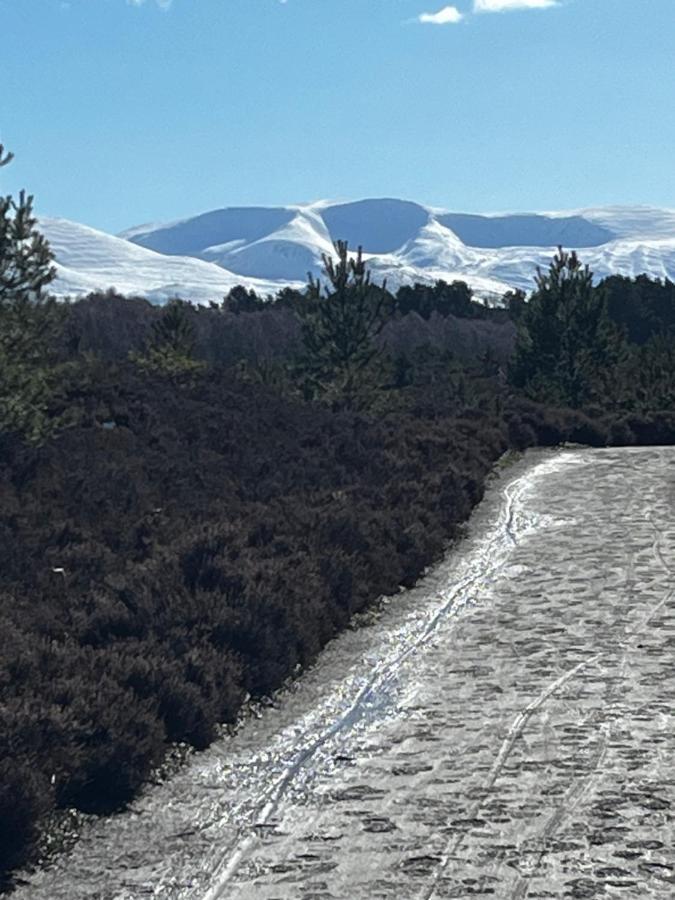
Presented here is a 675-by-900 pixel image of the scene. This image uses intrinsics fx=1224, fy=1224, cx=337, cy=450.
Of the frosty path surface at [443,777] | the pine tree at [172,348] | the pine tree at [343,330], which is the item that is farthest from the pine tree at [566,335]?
the frosty path surface at [443,777]

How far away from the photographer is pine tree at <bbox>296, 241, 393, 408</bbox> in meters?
36.0

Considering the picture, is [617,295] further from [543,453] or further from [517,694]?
[517,694]

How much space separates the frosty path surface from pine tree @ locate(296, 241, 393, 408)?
22.5 meters

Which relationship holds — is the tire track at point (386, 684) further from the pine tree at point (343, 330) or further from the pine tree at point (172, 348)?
the pine tree at point (172, 348)

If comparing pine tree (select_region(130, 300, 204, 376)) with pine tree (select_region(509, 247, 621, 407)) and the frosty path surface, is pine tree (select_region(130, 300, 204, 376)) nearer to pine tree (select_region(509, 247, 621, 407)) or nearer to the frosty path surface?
pine tree (select_region(509, 247, 621, 407))

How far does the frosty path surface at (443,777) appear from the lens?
20.9 feet

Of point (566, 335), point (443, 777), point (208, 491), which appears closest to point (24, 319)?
point (208, 491)

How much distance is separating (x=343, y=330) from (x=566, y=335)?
9460 mm

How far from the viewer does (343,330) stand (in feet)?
119

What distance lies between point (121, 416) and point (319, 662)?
1594 cm

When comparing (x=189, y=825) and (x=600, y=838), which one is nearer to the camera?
(x=600, y=838)

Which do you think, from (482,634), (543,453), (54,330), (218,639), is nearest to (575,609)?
(482,634)

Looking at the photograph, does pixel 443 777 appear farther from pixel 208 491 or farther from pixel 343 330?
pixel 343 330

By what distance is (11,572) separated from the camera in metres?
13.5
